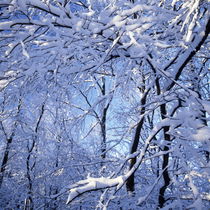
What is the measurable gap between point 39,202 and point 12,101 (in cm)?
783

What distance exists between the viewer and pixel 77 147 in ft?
23.0

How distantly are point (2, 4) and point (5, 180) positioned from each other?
392 inches

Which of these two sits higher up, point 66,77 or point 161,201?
point 66,77

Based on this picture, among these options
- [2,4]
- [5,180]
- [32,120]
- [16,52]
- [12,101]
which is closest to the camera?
[2,4]

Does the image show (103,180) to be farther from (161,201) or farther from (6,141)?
(6,141)

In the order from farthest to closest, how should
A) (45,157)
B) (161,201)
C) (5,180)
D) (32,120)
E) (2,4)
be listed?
(5,180), (32,120), (45,157), (161,201), (2,4)

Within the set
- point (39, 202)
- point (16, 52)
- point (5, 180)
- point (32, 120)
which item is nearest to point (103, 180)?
point (16, 52)

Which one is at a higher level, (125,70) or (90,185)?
(125,70)

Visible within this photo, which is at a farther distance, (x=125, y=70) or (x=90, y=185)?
(x=125, y=70)

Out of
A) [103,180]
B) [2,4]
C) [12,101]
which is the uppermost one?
[2,4]

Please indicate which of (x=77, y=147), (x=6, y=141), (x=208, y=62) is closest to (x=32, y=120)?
(x=6, y=141)

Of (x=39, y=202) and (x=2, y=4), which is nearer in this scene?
(x=2, y=4)

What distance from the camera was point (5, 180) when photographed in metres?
9.68

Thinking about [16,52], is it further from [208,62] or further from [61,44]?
[208,62]
